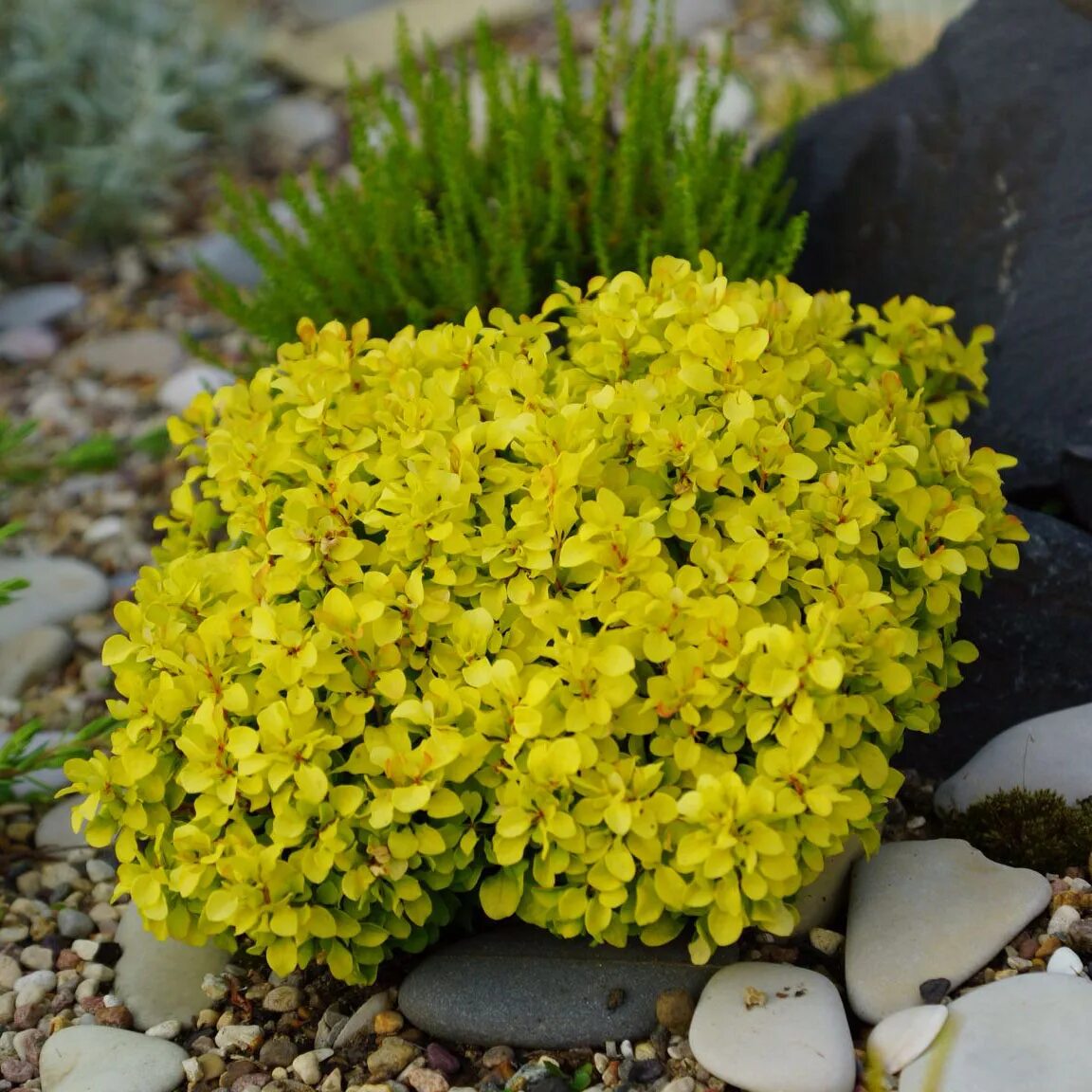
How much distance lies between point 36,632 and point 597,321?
1558 millimetres

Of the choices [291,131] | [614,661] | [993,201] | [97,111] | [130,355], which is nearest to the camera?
[614,661]

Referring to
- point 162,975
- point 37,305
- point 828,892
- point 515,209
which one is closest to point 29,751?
point 162,975

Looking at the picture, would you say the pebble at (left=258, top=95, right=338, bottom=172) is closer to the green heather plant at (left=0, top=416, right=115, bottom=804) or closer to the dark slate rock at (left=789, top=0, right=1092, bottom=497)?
the dark slate rock at (left=789, top=0, right=1092, bottom=497)

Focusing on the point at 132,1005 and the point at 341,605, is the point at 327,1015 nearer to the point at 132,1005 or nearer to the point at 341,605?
the point at 132,1005

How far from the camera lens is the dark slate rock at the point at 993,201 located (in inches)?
106

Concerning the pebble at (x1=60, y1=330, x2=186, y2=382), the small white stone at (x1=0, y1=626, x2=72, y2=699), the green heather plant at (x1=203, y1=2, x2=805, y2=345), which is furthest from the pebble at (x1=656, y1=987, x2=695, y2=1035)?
the pebble at (x1=60, y1=330, x2=186, y2=382)

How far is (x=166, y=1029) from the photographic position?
2113 millimetres

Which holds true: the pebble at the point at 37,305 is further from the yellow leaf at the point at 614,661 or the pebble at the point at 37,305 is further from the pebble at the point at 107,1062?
the yellow leaf at the point at 614,661

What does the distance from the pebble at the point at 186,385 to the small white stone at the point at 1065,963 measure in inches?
101

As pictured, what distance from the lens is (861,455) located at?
79.3 inches

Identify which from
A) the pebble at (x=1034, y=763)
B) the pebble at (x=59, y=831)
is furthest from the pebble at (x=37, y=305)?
the pebble at (x=1034, y=763)

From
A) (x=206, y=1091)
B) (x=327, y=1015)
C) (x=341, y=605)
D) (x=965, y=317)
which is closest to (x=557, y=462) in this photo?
(x=341, y=605)

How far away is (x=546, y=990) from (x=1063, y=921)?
73 centimetres

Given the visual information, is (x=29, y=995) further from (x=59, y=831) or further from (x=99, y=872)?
(x=59, y=831)
